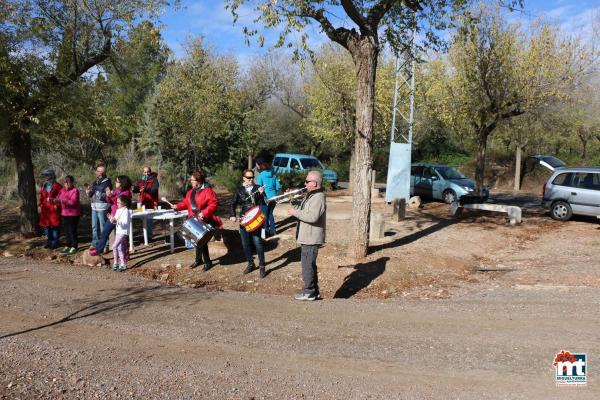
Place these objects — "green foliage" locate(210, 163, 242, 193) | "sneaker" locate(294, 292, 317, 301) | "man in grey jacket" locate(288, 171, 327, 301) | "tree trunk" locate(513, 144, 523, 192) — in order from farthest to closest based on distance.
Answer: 1. "tree trunk" locate(513, 144, 523, 192)
2. "green foliage" locate(210, 163, 242, 193)
3. "sneaker" locate(294, 292, 317, 301)
4. "man in grey jacket" locate(288, 171, 327, 301)

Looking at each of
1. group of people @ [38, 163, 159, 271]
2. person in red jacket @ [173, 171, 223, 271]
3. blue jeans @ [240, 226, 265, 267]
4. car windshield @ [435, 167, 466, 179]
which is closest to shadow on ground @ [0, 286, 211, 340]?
blue jeans @ [240, 226, 265, 267]

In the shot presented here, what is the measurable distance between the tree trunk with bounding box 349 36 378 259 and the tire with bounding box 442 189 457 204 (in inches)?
465

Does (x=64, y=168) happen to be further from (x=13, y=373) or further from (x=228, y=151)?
(x=13, y=373)

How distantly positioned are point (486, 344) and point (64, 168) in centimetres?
2260

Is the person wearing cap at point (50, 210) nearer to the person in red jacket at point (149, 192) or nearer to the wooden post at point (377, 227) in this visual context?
the person in red jacket at point (149, 192)

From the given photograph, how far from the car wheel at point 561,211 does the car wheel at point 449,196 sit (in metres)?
4.78

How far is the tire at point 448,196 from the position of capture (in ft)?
66.2

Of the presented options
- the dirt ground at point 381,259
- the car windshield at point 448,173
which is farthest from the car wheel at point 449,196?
the dirt ground at point 381,259

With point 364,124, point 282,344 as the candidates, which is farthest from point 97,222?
point 282,344

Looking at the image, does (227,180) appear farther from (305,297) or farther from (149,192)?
A: (305,297)

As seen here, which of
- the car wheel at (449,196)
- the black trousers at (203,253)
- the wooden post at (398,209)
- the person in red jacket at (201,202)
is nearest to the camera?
the person in red jacket at (201,202)

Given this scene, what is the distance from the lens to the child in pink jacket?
10508 mm

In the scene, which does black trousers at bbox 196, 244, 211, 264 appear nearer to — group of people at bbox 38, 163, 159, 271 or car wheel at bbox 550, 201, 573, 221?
group of people at bbox 38, 163, 159, 271

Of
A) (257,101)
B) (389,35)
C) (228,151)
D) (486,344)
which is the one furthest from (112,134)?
(257,101)
